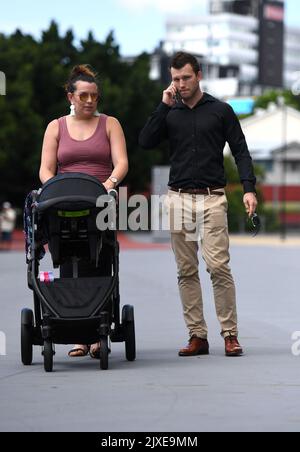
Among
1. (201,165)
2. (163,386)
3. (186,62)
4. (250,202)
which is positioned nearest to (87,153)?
(201,165)

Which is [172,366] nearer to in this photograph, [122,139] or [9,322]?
[122,139]

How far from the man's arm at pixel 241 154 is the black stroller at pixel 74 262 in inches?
41.1

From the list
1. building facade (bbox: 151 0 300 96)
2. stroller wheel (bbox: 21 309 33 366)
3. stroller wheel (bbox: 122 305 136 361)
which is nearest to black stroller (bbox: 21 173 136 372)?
stroller wheel (bbox: 21 309 33 366)

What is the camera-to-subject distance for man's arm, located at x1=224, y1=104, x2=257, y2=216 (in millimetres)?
8555

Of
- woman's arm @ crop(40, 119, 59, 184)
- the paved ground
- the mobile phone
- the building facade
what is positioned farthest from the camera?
the building facade

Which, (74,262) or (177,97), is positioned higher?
(177,97)

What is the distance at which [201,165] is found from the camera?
856 cm

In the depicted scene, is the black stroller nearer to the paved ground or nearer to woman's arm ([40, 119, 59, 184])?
the paved ground

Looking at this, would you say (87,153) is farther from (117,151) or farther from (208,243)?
(208,243)

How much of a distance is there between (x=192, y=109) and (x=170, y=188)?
545 millimetres

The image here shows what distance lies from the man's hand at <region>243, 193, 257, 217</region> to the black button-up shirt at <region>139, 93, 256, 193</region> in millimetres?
55

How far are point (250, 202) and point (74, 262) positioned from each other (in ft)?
4.06

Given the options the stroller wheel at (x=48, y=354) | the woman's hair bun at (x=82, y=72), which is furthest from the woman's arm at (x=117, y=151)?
the stroller wheel at (x=48, y=354)

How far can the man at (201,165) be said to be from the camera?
28.0 feet
